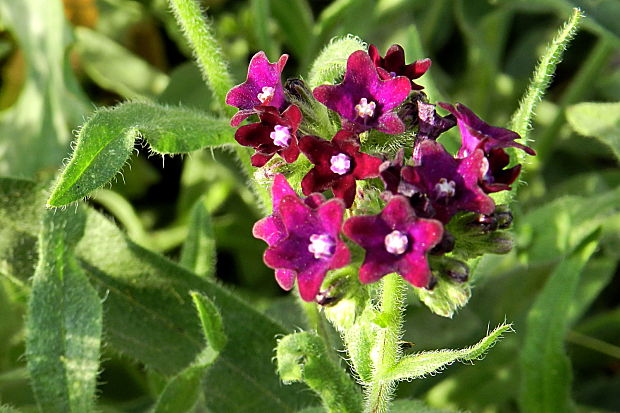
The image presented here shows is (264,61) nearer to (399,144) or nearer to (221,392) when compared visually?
(399,144)

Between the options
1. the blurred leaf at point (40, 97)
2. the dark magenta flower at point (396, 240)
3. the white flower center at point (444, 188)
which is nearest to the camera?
the dark magenta flower at point (396, 240)

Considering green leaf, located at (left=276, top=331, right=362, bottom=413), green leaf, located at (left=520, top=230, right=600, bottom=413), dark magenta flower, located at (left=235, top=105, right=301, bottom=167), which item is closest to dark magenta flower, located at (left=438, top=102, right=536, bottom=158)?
dark magenta flower, located at (left=235, top=105, right=301, bottom=167)

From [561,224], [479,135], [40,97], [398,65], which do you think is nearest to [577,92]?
[561,224]

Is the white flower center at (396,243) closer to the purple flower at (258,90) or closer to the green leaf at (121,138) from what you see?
the purple flower at (258,90)

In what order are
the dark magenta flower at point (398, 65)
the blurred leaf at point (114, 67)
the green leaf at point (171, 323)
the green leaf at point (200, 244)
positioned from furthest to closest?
the blurred leaf at point (114, 67)
the green leaf at point (200, 244)
the green leaf at point (171, 323)
the dark magenta flower at point (398, 65)

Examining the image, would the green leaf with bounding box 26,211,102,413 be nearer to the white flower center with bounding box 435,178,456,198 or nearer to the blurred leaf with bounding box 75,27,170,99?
the white flower center with bounding box 435,178,456,198

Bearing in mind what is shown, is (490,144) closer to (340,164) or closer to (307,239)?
(340,164)

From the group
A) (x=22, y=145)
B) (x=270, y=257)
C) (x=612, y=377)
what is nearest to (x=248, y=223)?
(x=22, y=145)

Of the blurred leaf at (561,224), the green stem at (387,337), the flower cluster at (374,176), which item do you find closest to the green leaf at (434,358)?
the green stem at (387,337)
